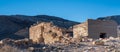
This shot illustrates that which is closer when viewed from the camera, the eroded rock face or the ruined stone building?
the eroded rock face

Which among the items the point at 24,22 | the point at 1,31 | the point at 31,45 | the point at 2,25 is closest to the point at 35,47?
the point at 31,45

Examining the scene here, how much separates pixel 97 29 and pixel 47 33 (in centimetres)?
465

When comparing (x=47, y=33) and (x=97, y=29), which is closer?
(x=97, y=29)

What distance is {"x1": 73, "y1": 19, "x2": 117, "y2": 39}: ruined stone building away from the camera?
89.8ft

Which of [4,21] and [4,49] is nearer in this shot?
[4,49]

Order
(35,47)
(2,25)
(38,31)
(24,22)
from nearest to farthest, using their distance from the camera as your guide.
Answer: (35,47)
(38,31)
(2,25)
(24,22)

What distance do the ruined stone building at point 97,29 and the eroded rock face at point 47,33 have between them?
164cm

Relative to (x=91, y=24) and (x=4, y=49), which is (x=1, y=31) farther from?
(x=4, y=49)

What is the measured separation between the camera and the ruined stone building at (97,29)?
27.4m

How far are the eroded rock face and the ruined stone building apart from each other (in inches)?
64.7

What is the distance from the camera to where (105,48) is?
55.6 feet

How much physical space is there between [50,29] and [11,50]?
1555 centimetres

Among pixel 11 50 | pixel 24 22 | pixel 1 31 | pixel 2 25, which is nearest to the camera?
pixel 11 50

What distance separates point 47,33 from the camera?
29.5m
